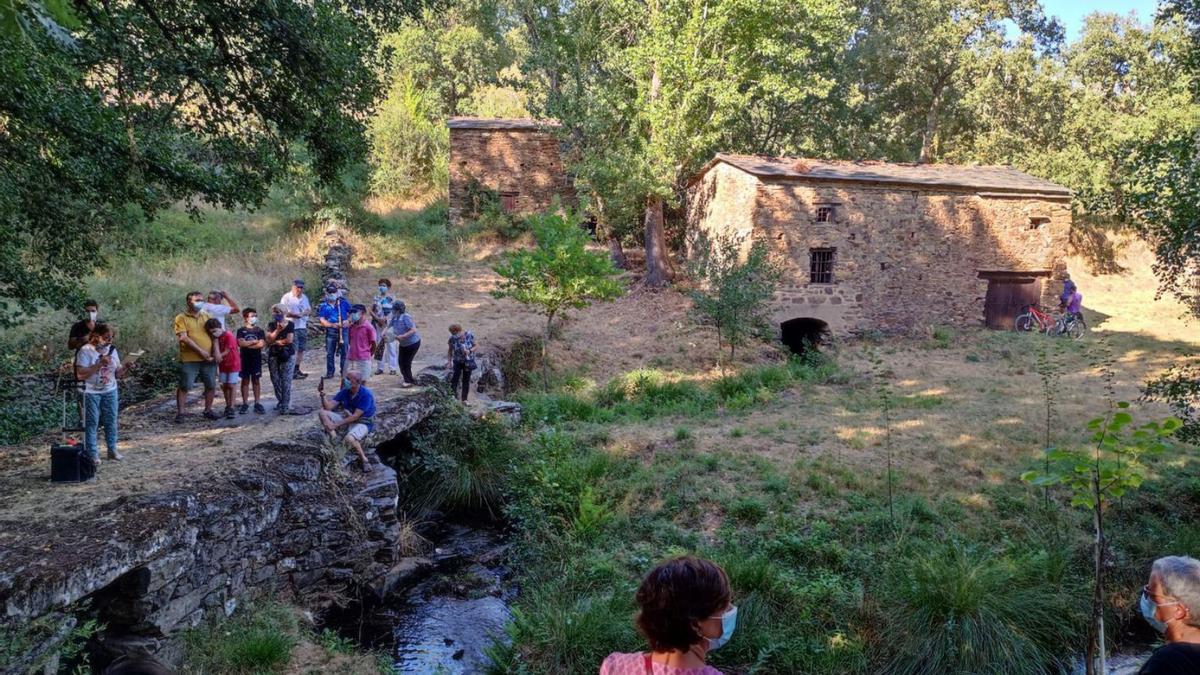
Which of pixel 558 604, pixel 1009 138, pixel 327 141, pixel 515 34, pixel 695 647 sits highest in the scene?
pixel 515 34

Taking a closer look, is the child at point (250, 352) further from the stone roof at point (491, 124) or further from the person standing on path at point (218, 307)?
the stone roof at point (491, 124)

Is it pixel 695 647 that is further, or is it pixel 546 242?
pixel 546 242

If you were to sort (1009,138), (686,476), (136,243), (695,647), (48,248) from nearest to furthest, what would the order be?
1. (695,647)
2. (48,248)
3. (686,476)
4. (136,243)
5. (1009,138)

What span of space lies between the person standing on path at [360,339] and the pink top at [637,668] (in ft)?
26.9

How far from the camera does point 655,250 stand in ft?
73.4

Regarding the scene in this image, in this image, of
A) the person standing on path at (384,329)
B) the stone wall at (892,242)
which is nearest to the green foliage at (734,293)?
the stone wall at (892,242)

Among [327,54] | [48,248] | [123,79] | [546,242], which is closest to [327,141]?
[327,54]

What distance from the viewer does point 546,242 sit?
14.0 metres

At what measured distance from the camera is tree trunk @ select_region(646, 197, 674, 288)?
72.6ft

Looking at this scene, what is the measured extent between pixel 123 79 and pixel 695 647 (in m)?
8.28

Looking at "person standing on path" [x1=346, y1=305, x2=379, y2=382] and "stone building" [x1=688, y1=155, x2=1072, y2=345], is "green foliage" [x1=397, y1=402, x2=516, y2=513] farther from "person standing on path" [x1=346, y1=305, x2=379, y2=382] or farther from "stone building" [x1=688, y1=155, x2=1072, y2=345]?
"stone building" [x1=688, y1=155, x2=1072, y2=345]

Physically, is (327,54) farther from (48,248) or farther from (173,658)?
(173,658)

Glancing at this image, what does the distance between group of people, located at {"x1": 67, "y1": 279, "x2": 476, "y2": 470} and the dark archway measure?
11497mm

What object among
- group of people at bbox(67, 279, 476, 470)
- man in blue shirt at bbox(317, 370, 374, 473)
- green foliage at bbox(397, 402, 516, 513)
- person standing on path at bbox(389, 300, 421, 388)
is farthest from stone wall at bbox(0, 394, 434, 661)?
person standing on path at bbox(389, 300, 421, 388)
